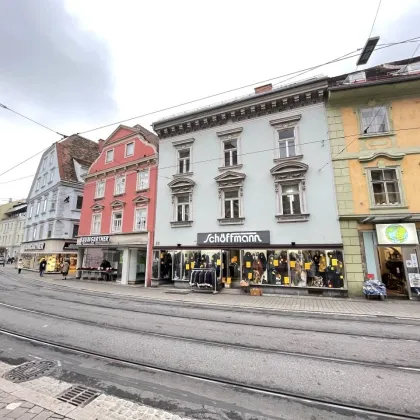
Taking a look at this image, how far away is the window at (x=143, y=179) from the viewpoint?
20234 mm

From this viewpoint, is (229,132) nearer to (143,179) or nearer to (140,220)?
(143,179)

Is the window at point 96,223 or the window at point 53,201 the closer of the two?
the window at point 96,223

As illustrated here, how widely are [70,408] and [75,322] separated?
17.0 ft

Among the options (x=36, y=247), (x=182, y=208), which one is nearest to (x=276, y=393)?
(x=182, y=208)

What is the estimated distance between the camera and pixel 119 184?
2225 cm

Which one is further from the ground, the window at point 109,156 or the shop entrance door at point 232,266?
the window at point 109,156

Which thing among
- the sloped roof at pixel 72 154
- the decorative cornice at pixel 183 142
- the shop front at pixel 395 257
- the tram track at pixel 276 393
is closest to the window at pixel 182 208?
the decorative cornice at pixel 183 142

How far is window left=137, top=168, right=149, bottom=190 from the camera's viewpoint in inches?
797

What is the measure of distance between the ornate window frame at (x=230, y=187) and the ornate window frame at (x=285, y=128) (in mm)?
2599

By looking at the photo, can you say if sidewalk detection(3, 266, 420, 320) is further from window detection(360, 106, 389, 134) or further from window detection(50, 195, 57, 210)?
window detection(50, 195, 57, 210)

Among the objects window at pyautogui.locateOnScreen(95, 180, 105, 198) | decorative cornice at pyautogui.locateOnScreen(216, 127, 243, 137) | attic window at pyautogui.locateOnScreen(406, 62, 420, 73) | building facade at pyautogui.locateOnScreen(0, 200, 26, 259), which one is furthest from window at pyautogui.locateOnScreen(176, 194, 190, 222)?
building facade at pyautogui.locateOnScreen(0, 200, 26, 259)

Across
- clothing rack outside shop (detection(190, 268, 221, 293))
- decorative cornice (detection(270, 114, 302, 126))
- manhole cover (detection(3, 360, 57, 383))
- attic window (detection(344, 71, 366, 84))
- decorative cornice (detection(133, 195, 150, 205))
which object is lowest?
manhole cover (detection(3, 360, 57, 383))

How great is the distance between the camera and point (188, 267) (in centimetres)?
1680

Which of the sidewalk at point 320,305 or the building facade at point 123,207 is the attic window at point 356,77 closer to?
the sidewalk at point 320,305
